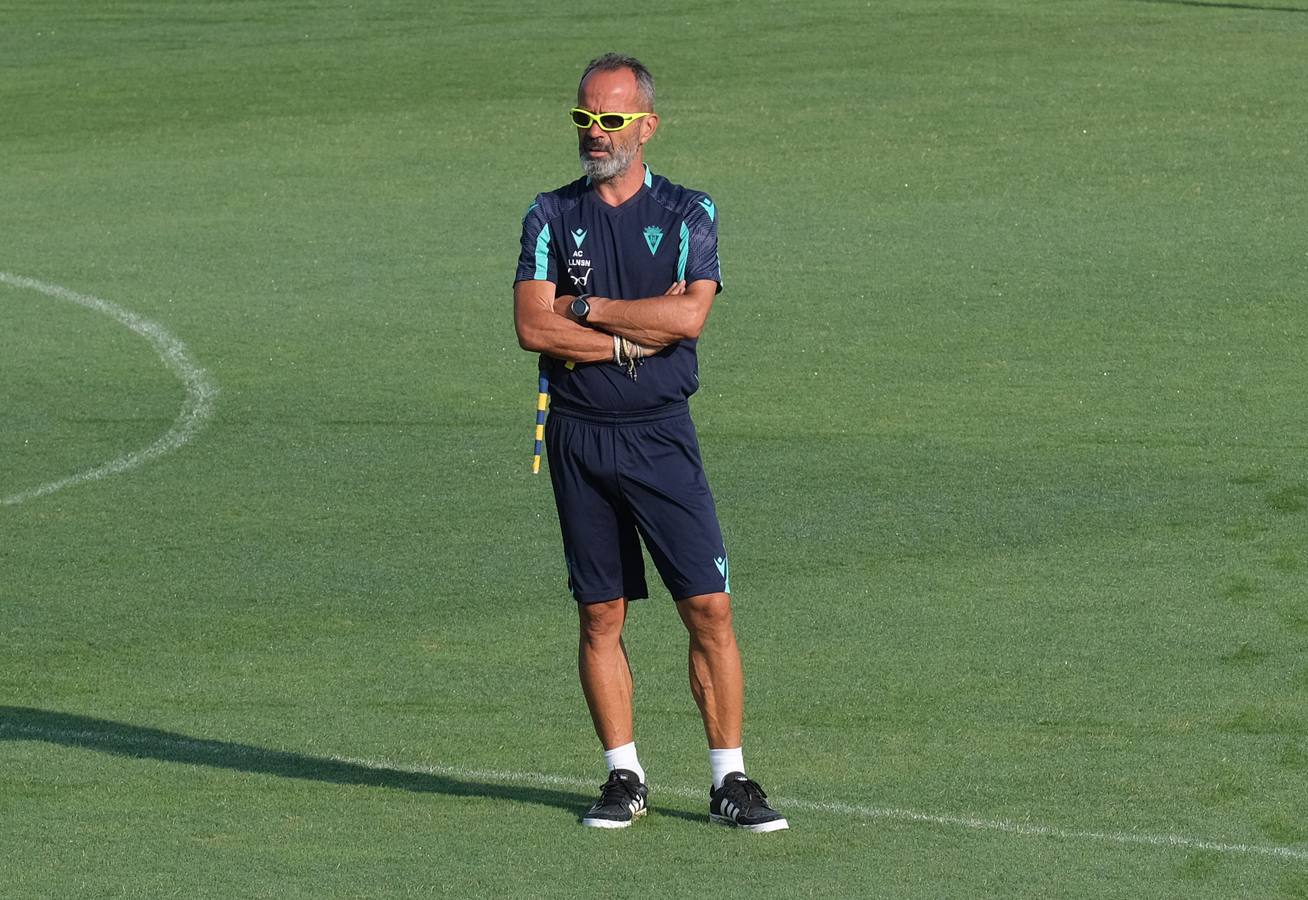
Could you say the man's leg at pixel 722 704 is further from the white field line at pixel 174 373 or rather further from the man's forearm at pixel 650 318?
the white field line at pixel 174 373

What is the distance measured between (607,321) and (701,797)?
1.74 m

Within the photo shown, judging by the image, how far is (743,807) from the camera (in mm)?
6906

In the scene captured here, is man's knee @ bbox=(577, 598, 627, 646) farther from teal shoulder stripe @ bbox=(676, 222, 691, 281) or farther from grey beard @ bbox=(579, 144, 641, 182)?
grey beard @ bbox=(579, 144, 641, 182)

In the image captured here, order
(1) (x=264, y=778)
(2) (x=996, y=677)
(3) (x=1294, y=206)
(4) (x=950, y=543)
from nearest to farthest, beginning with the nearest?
1. (1) (x=264, y=778)
2. (2) (x=996, y=677)
3. (4) (x=950, y=543)
4. (3) (x=1294, y=206)

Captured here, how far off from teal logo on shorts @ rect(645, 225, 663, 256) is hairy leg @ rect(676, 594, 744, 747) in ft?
3.65

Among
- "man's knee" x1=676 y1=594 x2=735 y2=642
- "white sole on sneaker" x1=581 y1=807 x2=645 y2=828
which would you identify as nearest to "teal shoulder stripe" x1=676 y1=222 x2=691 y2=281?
"man's knee" x1=676 y1=594 x2=735 y2=642

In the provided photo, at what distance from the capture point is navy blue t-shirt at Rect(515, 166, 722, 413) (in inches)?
268

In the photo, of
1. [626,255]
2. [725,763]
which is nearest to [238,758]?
[725,763]

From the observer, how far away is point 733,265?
16906mm

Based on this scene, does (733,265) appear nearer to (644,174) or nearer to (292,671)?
(292,671)

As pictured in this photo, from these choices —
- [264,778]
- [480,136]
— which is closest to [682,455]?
[264,778]

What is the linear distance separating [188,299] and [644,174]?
33.3 feet

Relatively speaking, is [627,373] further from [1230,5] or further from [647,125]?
[1230,5]

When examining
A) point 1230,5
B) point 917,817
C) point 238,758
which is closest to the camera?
point 917,817
